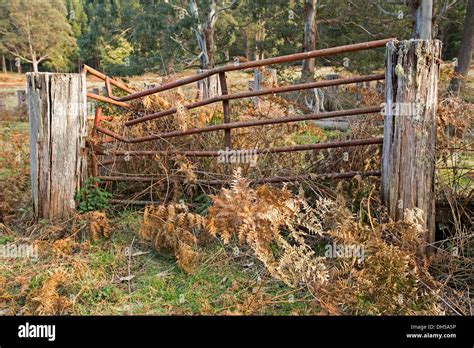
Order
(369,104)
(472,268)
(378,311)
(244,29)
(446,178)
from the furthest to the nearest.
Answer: (244,29), (369,104), (446,178), (472,268), (378,311)

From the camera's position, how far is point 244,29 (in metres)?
27.6

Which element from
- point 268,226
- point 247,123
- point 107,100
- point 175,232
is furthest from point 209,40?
point 268,226

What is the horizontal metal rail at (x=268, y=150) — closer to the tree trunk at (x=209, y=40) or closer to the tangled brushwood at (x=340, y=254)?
the tangled brushwood at (x=340, y=254)

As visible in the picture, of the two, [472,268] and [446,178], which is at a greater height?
[446,178]

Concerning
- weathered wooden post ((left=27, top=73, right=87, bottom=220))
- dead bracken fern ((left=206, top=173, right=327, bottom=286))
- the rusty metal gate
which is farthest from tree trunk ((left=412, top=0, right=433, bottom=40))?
weathered wooden post ((left=27, top=73, right=87, bottom=220))

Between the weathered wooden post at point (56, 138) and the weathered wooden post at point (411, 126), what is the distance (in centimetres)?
291

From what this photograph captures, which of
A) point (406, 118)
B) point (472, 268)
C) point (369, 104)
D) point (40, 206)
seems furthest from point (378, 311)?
point (40, 206)

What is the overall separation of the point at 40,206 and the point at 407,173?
11.4ft

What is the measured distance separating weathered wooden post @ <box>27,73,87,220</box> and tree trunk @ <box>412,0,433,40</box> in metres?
11.0

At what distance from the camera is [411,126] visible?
4.04 m

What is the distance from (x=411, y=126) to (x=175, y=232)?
84.5 inches
